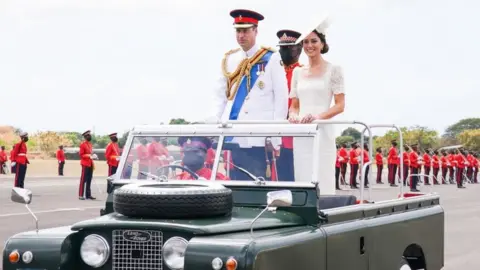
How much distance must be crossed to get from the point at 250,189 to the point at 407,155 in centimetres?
3164

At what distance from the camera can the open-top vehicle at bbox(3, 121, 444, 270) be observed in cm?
546

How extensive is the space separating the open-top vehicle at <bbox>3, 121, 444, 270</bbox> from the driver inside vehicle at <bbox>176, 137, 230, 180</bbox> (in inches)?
0.4

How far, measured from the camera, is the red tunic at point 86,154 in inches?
990

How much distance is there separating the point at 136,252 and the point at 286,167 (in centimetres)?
154

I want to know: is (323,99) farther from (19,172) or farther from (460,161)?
(460,161)

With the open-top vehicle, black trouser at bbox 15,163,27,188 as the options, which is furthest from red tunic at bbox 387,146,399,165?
the open-top vehicle

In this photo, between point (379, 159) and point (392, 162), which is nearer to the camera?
point (392, 162)

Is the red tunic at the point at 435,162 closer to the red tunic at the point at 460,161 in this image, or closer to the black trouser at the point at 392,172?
the red tunic at the point at 460,161

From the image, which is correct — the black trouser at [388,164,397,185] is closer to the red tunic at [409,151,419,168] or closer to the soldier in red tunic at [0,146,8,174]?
the red tunic at [409,151,419,168]

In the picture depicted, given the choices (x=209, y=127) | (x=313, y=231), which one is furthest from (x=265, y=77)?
(x=313, y=231)

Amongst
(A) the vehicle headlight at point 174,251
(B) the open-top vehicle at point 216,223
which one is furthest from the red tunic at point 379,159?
(A) the vehicle headlight at point 174,251

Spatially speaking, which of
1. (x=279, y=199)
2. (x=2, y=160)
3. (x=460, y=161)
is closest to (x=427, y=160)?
(x=460, y=161)

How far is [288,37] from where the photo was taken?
8875mm

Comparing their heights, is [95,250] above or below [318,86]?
below
